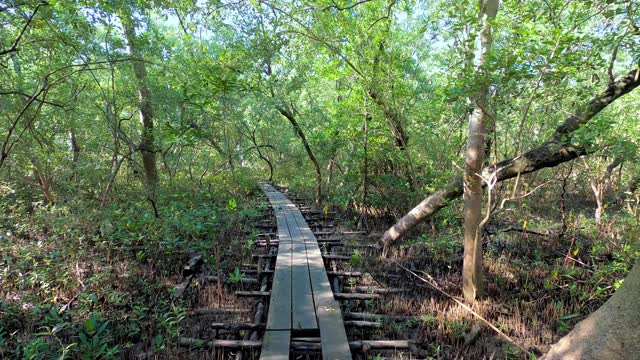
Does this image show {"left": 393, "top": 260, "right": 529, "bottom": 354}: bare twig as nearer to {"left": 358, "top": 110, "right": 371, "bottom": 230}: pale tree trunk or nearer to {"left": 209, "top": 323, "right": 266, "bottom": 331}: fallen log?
{"left": 209, "top": 323, "right": 266, "bottom": 331}: fallen log

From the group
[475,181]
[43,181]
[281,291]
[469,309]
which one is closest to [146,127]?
[43,181]

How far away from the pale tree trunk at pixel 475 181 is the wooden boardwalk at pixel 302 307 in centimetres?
192

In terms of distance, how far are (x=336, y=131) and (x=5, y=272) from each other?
278 inches

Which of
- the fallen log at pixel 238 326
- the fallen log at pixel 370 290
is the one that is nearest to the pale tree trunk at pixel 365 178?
the fallen log at pixel 370 290

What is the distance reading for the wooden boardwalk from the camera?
3072 millimetres

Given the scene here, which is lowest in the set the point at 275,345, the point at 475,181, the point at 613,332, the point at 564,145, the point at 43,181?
the point at 275,345

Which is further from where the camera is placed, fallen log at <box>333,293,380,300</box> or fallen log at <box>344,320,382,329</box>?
fallen log at <box>333,293,380,300</box>

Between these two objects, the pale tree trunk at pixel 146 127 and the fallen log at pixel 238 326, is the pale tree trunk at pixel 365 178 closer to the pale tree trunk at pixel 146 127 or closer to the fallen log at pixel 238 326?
the fallen log at pixel 238 326

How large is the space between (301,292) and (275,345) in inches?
48.2

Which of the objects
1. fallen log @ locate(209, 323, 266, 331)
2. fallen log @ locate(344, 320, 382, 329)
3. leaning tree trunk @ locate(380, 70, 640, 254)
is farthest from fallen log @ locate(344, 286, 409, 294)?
leaning tree trunk @ locate(380, 70, 640, 254)

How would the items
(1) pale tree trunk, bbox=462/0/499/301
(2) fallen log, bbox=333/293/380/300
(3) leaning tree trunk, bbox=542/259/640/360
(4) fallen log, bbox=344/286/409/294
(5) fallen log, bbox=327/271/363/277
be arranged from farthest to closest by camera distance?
(5) fallen log, bbox=327/271/363/277, (4) fallen log, bbox=344/286/409/294, (2) fallen log, bbox=333/293/380/300, (1) pale tree trunk, bbox=462/0/499/301, (3) leaning tree trunk, bbox=542/259/640/360

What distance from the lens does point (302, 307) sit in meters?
3.86

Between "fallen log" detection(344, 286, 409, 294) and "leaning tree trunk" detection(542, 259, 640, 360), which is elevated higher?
"leaning tree trunk" detection(542, 259, 640, 360)

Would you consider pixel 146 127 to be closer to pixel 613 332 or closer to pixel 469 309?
pixel 469 309
